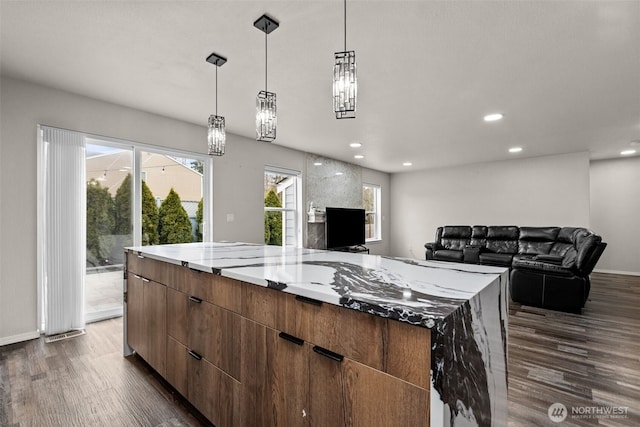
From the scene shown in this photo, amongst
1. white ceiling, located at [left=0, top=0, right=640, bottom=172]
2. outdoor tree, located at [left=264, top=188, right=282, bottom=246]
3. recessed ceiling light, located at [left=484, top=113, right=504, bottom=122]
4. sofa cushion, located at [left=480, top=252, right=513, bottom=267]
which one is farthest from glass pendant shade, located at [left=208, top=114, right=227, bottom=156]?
sofa cushion, located at [left=480, top=252, right=513, bottom=267]

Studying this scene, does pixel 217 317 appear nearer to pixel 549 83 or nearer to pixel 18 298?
pixel 18 298

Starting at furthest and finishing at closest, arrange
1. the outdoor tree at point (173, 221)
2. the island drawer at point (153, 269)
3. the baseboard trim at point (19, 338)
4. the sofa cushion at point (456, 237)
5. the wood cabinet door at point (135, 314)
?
the sofa cushion at point (456, 237)
the outdoor tree at point (173, 221)
the baseboard trim at point (19, 338)
the wood cabinet door at point (135, 314)
the island drawer at point (153, 269)

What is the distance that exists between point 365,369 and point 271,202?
15.2 feet

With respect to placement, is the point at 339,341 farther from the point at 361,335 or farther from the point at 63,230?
the point at 63,230

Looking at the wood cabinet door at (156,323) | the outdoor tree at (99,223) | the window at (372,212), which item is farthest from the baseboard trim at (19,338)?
the window at (372,212)

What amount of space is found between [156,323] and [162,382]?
1.41ft

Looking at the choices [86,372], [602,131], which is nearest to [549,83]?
[602,131]

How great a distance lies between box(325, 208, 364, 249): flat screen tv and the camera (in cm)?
603

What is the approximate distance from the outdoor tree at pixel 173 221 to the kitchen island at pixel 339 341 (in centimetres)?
228

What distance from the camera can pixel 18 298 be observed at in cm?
281

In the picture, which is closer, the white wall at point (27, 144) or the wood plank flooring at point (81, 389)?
the wood plank flooring at point (81, 389)

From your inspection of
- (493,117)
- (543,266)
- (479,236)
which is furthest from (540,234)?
(493,117)

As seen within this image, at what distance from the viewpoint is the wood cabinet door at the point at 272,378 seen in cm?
109

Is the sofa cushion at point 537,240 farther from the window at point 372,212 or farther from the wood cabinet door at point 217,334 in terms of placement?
the wood cabinet door at point 217,334
